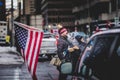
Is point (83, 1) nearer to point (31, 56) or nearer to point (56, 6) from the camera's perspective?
point (56, 6)

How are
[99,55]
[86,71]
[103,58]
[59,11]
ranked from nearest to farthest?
[103,58] → [99,55] → [86,71] → [59,11]

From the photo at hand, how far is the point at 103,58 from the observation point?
4.75 m

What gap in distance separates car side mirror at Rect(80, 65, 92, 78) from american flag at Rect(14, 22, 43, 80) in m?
3.11

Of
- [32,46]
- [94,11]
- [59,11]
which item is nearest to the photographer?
[32,46]

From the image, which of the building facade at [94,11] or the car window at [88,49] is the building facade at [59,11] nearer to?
the building facade at [94,11]

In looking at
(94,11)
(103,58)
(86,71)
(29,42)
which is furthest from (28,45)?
(94,11)

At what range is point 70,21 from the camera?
16200 centimetres

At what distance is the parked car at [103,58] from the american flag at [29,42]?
3.13 m

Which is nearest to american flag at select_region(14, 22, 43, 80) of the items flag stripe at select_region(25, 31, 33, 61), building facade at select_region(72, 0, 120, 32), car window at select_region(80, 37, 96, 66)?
flag stripe at select_region(25, 31, 33, 61)

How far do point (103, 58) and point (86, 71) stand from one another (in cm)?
52

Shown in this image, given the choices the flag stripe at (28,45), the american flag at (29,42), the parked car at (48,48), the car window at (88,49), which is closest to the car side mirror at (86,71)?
the car window at (88,49)

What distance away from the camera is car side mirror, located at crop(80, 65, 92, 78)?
511cm

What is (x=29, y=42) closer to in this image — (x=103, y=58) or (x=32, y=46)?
(x=32, y=46)

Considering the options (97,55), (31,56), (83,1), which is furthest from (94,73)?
(83,1)
